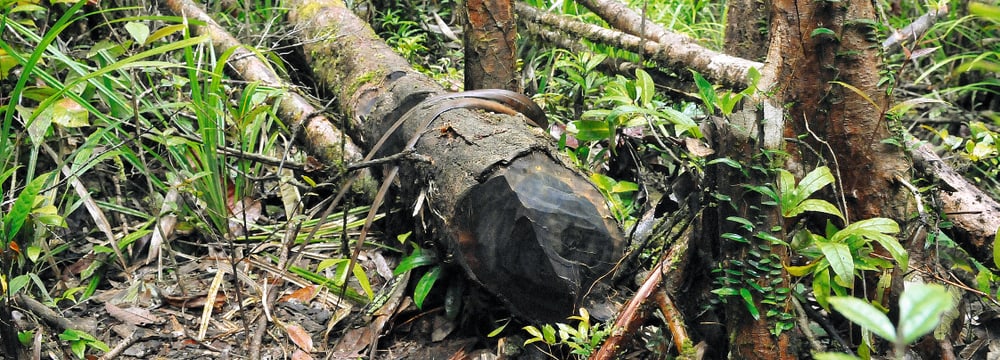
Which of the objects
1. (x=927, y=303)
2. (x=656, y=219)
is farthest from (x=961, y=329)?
(x=927, y=303)

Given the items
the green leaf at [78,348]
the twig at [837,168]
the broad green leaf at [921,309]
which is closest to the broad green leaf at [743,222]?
A: the twig at [837,168]

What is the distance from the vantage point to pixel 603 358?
1789 millimetres

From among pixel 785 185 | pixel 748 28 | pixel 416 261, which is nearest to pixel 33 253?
pixel 416 261

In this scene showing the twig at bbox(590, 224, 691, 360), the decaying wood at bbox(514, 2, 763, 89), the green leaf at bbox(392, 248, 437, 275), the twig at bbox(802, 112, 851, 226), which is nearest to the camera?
the twig at bbox(590, 224, 691, 360)

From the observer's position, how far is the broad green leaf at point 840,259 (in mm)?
1556

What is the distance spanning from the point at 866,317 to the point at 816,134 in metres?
1.61

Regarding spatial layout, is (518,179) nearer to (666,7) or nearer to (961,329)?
(961,329)

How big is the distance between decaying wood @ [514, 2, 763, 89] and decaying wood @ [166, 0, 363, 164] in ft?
4.33

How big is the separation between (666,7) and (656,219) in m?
2.69

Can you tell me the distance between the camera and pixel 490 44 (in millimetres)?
2689

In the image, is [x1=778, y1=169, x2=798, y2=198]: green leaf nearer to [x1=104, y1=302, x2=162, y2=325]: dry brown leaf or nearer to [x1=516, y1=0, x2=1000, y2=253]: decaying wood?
[x1=516, y1=0, x2=1000, y2=253]: decaying wood

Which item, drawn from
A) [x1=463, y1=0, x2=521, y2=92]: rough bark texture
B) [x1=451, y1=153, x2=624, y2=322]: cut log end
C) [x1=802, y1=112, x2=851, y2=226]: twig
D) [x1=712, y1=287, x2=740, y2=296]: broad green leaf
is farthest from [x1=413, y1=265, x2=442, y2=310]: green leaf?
[x1=802, y1=112, x2=851, y2=226]: twig

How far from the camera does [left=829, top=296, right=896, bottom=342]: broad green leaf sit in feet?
2.01

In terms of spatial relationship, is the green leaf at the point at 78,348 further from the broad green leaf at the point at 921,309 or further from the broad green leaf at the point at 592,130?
the broad green leaf at the point at 921,309
